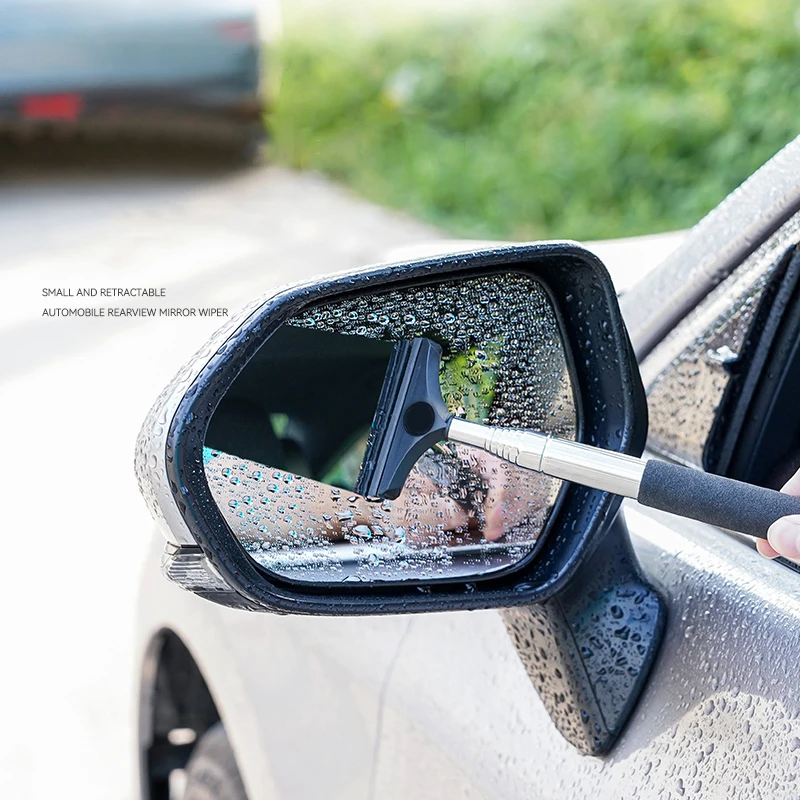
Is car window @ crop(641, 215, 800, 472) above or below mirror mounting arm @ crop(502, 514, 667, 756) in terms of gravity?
above

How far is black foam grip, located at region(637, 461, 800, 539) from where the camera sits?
0.91 metres

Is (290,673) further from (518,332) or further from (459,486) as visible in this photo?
(518,332)

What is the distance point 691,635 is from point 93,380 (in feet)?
14.2

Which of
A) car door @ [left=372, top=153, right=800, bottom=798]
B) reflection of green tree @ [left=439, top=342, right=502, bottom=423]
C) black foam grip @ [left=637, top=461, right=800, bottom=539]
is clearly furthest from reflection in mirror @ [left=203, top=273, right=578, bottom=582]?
black foam grip @ [left=637, top=461, right=800, bottom=539]

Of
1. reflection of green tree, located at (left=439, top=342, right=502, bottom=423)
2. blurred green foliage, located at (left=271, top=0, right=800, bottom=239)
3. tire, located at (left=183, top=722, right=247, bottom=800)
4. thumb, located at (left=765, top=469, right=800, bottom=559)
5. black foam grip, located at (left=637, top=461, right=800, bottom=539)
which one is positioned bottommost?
tire, located at (left=183, top=722, right=247, bottom=800)

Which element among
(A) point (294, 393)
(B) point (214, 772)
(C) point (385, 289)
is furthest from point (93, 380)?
(C) point (385, 289)

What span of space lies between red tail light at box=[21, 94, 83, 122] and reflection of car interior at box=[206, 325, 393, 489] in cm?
683

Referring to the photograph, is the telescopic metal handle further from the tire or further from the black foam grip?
the tire

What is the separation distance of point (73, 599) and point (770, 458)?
294 centimetres

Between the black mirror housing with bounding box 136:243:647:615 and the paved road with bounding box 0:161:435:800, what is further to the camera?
the paved road with bounding box 0:161:435:800

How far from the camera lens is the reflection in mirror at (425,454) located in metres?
1.11

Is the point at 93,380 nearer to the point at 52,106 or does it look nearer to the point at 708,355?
the point at 52,106

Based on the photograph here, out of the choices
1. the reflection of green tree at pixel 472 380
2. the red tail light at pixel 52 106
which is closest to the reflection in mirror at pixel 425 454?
the reflection of green tree at pixel 472 380

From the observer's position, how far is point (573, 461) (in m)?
0.95
